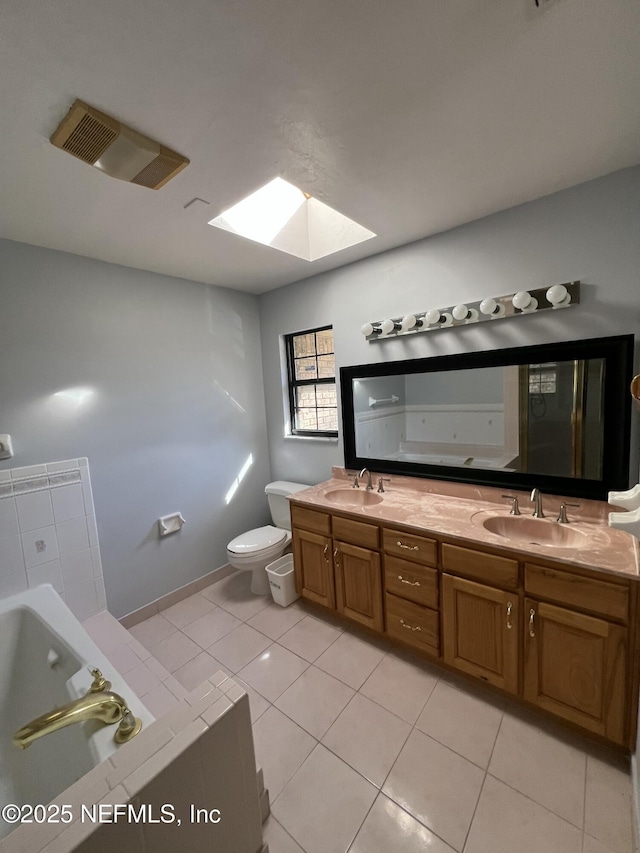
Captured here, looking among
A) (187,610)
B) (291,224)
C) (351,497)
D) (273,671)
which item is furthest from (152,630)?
(291,224)

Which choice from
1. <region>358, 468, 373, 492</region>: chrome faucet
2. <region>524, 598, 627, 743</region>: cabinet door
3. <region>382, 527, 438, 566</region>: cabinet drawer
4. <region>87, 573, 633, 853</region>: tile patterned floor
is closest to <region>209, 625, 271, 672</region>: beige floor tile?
<region>87, 573, 633, 853</region>: tile patterned floor

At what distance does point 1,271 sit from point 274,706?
8.47ft

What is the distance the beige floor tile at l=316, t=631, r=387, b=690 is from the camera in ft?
5.83

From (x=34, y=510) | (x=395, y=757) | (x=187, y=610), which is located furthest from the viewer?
(x=187, y=610)

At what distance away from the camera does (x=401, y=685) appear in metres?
1.70

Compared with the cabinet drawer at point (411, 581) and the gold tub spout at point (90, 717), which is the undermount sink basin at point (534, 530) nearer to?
the cabinet drawer at point (411, 581)

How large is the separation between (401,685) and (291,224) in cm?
272

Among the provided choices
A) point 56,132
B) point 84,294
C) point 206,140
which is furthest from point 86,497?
point 206,140

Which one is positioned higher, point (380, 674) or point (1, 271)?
point (1, 271)

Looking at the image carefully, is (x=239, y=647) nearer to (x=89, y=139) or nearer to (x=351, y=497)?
(x=351, y=497)

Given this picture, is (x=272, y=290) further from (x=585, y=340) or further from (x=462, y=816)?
(x=462, y=816)

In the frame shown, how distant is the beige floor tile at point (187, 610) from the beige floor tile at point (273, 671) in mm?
657

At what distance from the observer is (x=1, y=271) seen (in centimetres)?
174

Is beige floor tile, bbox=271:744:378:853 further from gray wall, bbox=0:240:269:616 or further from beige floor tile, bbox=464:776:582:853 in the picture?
gray wall, bbox=0:240:269:616
